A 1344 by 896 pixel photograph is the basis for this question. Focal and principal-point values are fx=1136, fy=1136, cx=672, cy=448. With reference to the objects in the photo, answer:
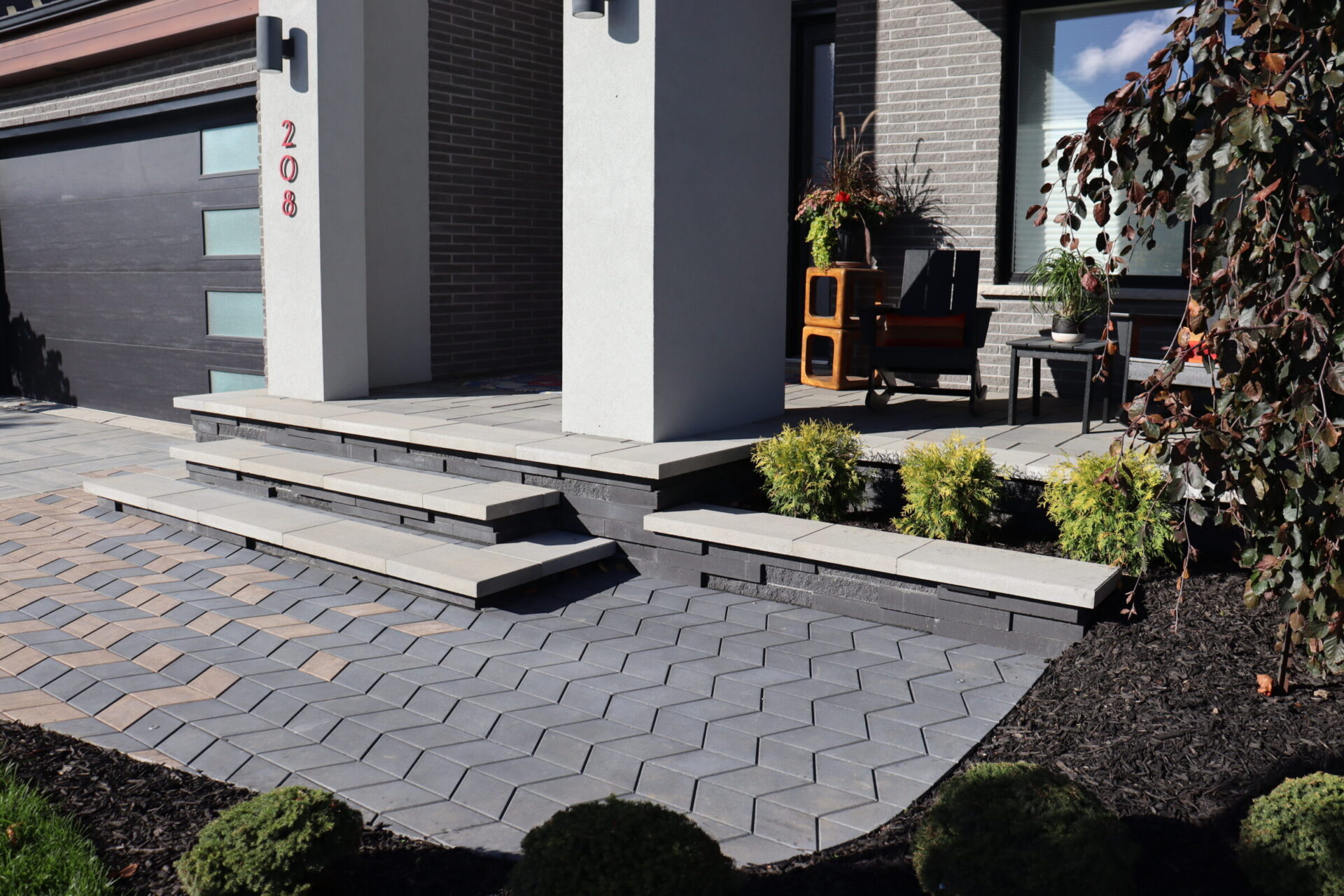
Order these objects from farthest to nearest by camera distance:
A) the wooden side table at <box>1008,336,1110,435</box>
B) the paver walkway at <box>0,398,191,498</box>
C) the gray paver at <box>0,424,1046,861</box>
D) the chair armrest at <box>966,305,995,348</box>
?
1. the paver walkway at <box>0,398,191,498</box>
2. the chair armrest at <box>966,305,995,348</box>
3. the wooden side table at <box>1008,336,1110,435</box>
4. the gray paver at <box>0,424,1046,861</box>

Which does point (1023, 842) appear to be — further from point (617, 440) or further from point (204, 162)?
point (204, 162)

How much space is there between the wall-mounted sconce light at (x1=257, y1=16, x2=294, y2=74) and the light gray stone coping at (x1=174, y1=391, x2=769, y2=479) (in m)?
2.01

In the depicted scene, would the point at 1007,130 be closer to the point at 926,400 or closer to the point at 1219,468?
the point at 926,400

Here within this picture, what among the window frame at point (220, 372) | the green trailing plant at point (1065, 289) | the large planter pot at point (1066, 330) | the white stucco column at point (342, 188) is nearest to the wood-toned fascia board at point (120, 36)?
the white stucco column at point (342, 188)

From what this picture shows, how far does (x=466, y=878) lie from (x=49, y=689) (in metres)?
2.06

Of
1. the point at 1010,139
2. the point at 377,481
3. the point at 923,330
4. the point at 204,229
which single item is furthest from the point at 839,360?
the point at 204,229

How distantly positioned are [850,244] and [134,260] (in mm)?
6107

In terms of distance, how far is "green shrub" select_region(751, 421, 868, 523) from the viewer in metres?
5.05

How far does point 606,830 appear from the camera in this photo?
2275mm

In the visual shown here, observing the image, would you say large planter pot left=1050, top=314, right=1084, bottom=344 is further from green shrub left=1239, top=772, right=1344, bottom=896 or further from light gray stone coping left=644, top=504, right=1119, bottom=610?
green shrub left=1239, top=772, right=1344, bottom=896

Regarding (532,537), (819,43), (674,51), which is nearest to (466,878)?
(532,537)

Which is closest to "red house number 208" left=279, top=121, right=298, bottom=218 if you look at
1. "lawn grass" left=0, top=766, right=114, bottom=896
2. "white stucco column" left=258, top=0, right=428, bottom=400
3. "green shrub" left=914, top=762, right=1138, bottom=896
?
"white stucco column" left=258, top=0, right=428, bottom=400

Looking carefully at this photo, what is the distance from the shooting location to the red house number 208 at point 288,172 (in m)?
6.88

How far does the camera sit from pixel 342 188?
6941 mm
